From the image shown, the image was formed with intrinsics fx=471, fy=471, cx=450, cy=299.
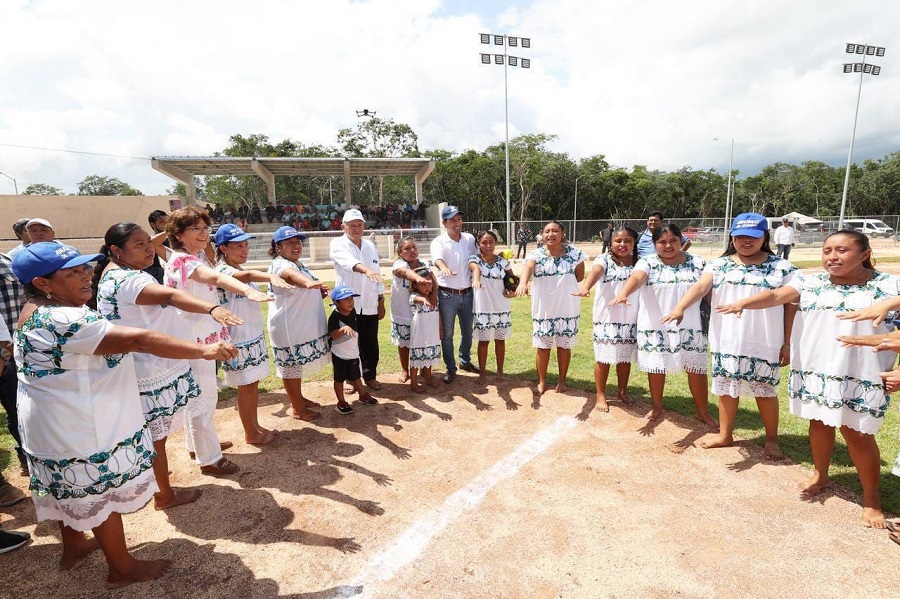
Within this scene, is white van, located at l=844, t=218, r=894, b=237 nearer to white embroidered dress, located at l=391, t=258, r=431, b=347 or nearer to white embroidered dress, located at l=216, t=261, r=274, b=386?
white embroidered dress, located at l=391, t=258, r=431, b=347

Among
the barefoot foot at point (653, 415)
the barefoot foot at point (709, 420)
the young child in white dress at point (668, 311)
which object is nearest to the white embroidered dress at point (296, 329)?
the young child in white dress at point (668, 311)

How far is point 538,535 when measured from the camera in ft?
9.72

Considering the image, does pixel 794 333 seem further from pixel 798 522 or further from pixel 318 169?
pixel 318 169

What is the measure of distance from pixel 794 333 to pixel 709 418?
1.60 metres

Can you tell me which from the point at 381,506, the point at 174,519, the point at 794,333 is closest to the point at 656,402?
the point at 794,333

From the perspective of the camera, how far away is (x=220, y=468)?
3.76 metres

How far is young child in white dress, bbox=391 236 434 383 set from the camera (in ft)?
17.0

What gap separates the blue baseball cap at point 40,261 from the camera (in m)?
2.14

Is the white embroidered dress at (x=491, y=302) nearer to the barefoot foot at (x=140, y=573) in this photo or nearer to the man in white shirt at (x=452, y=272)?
the man in white shirt at (x=452, y=272)

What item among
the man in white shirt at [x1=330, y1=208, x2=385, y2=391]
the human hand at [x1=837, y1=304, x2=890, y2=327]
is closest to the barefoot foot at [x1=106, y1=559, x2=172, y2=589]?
the man in white shirt at [x1=330, y1=208, x2=385, y2=391]

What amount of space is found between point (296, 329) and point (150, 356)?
167cm

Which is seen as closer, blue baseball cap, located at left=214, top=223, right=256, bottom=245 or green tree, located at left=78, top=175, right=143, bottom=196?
blue baseball cap, located at left=214, top=223, right=256, bottom=245

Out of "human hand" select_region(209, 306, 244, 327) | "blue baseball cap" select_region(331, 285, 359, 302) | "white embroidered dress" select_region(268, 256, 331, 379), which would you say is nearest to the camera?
"human hand" select_region(209, 306, 244, 327)

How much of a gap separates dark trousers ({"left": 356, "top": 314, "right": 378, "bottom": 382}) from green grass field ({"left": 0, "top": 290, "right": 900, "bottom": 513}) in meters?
0.93
